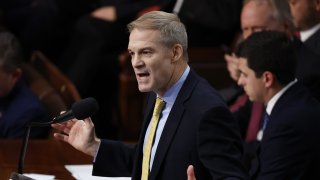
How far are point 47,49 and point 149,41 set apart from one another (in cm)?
255

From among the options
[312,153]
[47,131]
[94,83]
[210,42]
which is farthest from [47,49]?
[312,153]

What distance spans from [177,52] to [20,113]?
1295 millimetres

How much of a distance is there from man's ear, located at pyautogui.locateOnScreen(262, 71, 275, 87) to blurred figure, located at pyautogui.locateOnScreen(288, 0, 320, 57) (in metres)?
0.55

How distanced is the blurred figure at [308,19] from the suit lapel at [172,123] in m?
1.06

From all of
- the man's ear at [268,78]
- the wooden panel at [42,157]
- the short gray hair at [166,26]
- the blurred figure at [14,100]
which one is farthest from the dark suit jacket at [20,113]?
the short gray hair at [166,26]

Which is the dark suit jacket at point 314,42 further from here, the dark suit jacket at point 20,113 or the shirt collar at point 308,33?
the dark suit jacket at point 20,113

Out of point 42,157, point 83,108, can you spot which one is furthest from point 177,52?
point 42,157

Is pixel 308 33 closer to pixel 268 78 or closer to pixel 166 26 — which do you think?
pixel 268 78

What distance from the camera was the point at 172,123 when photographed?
2275mm

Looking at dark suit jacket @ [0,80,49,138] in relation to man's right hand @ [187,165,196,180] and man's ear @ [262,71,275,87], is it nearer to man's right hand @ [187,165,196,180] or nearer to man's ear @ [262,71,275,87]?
man's ear @ [262,71,275,87]

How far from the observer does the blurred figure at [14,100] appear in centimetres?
334

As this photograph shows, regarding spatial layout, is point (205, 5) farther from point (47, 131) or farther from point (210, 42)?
point (47, 131)

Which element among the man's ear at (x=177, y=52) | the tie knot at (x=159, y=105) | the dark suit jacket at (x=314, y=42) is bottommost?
the dark suit jacket at (x=314, y=42)

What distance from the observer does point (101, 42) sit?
14.5 ft
